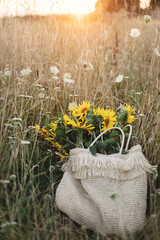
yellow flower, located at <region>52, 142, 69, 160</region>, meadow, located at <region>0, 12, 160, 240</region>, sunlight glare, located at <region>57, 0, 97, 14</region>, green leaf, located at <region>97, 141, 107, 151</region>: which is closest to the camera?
meadow, located at <region>0, 12, 160, 240</region>

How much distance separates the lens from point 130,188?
1.04 m

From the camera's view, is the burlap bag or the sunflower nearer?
the burlap bag

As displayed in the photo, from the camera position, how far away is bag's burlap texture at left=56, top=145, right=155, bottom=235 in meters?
0.97

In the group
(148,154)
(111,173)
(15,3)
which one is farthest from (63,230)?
(15,3)

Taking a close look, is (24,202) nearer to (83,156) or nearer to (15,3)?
(83,156)

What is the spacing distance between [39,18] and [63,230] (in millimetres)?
1735

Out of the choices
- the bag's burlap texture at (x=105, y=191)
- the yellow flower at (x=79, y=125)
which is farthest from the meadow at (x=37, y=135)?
the yellow flower at (x=79, y=125)

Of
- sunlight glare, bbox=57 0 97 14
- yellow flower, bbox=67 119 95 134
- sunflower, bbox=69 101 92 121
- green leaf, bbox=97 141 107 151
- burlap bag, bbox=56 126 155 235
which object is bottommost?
burlap bag, bbox=56 126 155 235

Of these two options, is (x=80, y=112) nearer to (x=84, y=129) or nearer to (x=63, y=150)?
(x=84, y=129)

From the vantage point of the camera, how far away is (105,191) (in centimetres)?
104

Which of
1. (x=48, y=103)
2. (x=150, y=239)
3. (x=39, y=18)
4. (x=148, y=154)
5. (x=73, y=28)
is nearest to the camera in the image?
(x=150, y=239)

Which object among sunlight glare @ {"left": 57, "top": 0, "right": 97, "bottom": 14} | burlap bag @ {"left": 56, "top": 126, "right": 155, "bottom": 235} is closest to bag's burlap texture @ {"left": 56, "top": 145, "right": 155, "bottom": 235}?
burlap bag @ {"left": 56, "top": 126, "right": 155, "bottom": 235}

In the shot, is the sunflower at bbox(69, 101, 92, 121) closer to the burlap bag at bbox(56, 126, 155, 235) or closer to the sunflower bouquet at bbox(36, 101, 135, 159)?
the sunflower bouquet at bbox(36, 101, 135, 159)

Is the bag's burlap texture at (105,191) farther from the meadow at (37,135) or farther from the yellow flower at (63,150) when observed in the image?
the yellow flower at (63,150)
